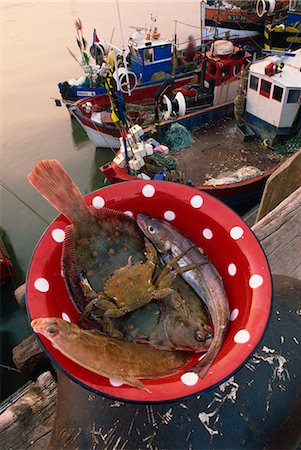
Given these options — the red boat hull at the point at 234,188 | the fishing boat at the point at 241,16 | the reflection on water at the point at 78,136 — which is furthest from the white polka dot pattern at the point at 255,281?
the fishing boat at the point at 241,16

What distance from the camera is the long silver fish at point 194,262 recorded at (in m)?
1.48

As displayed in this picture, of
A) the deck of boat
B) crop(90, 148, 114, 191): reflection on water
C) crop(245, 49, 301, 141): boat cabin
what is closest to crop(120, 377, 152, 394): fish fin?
the deck of boat

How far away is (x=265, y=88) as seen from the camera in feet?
23.3

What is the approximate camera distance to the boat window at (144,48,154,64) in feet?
33.2

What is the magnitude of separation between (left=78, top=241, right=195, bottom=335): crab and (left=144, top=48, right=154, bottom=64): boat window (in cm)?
1005

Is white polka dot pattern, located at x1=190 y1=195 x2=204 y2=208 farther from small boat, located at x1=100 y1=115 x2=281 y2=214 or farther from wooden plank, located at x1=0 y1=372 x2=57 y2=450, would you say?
small boat, located at x1=100 y1=115 x2=281 y2=214

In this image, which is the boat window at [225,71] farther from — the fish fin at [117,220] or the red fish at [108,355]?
the red fish at [108,355]

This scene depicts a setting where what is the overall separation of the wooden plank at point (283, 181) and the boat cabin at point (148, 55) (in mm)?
8928

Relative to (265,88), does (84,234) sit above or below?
above

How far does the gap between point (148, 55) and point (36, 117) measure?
4449mm

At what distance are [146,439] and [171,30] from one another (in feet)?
63.7

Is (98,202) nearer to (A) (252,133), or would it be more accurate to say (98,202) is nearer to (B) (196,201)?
(B) (196,201)

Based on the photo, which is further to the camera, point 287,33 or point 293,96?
point 287,33

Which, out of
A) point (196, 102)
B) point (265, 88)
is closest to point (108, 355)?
point (265, 88)
